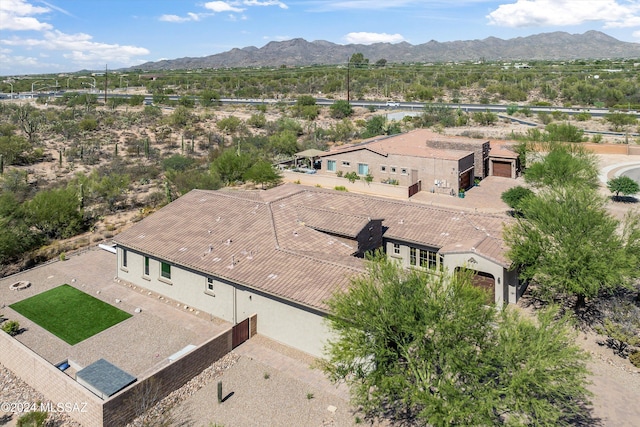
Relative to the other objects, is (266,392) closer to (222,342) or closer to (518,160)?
(222,342)

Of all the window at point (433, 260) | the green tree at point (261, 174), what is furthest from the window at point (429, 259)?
the green tree at point (261, 174)

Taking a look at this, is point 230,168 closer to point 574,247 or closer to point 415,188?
point 415,188

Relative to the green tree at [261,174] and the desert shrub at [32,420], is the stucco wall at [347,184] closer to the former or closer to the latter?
the green tree at [261,174]

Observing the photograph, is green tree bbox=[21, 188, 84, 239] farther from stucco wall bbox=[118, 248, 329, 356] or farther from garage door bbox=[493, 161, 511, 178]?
garage door bbox=[493, 161, 511, 178]

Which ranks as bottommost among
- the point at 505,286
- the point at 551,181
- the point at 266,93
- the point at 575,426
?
the point at 575,426

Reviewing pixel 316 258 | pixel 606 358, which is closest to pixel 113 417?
pixel 316 258

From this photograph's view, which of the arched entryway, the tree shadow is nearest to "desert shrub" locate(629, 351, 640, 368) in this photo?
the arched entryway
